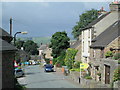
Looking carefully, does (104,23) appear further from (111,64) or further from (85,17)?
(85,17)

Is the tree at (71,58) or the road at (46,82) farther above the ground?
the tree at (71,58)

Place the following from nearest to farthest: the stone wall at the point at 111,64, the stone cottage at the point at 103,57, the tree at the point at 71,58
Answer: the stone wall at the point at 111,64, the stone cottage at the point at 103,57, the tree at the point at 71,58

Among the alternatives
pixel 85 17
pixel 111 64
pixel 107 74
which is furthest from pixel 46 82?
pixel 85 17

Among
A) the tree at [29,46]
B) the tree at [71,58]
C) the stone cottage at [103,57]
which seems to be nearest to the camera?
the stone cottage at [103,57]

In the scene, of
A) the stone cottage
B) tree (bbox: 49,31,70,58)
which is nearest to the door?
the stone cottage

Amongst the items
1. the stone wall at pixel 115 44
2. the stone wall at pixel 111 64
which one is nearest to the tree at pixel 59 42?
the stone wall at pixel 115 44

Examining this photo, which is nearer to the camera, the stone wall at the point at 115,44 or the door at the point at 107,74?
the door at the point at 107,74

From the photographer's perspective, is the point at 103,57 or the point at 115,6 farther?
the point at 115,6

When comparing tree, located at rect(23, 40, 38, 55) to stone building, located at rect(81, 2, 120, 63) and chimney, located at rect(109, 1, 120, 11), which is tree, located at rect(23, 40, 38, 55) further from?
chimney, located at rect(109, 1, 120, 11)

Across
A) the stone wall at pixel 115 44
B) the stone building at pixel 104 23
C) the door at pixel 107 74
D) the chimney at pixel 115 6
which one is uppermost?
the chimney at pixel 115 6

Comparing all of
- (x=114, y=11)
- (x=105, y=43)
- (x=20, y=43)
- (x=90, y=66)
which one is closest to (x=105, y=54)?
(x=105, y=43)

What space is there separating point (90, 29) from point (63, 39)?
28.7m

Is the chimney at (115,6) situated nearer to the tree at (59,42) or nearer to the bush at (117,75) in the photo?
the bush at (117,75)

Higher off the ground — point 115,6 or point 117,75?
point 115,6
